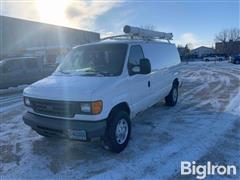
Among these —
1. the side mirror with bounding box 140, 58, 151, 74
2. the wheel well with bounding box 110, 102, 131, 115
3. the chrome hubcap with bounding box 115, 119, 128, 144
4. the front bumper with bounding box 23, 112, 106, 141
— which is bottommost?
the chrome hubcap with bounding box 115, 119, 128, 144

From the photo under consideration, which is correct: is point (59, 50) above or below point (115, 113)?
above

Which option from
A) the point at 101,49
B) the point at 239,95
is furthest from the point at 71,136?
the point at 239,95

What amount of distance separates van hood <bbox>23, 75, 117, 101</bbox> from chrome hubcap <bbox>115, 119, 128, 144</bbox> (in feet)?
2.70

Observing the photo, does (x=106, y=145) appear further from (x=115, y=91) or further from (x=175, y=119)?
(x=175, y=119)

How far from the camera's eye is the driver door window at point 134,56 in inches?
207

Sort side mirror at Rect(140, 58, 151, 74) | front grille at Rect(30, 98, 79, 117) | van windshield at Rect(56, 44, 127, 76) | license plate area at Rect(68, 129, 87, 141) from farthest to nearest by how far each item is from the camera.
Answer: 1. side mirror at Rect(140, 58, 151, 74)
2. van windshield at Rect(56, 44, 127, 76)
3. front grille at Rect(30, 98, 79, 117)
4. license plate area at Rect(68, 129, 87, 141)

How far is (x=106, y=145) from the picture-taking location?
4.67 meters

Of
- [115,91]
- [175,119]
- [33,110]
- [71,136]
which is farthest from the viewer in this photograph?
[175,119]

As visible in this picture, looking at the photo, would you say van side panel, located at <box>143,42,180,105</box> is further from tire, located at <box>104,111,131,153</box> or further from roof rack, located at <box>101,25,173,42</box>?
tire, located at <box>104,111,131,153</box>

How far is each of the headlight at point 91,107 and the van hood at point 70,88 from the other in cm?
9

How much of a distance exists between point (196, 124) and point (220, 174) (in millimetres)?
2498

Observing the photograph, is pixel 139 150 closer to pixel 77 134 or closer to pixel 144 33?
pixel 77 134

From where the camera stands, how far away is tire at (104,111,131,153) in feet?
14.9

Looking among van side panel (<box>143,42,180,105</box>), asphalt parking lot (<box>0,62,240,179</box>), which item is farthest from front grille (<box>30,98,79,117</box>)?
van side panel (<box>143,42,180,105</box>)
